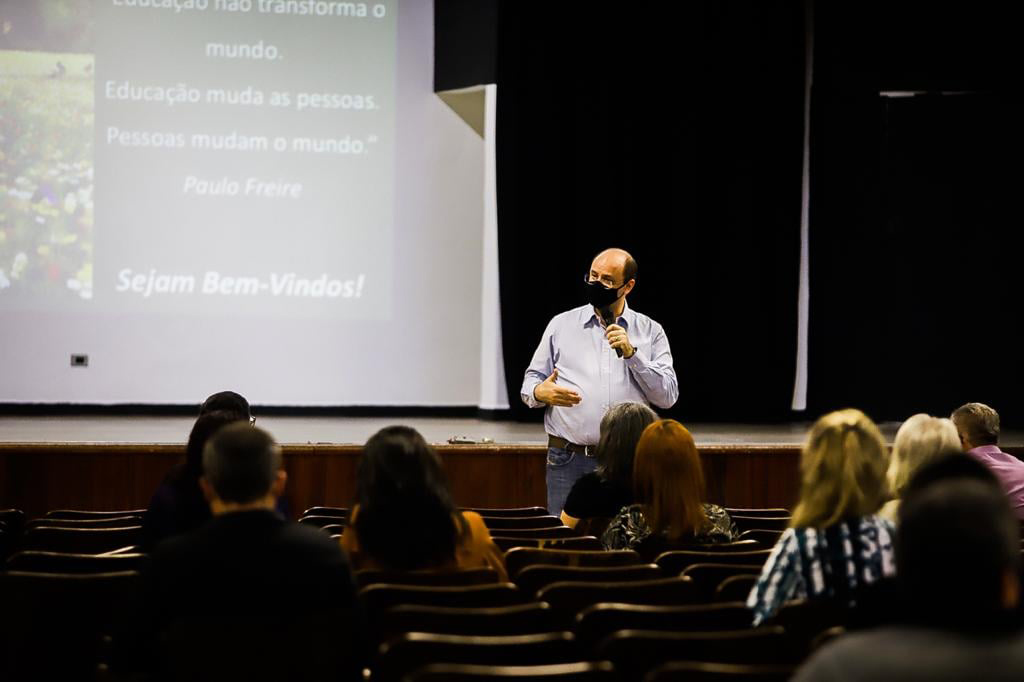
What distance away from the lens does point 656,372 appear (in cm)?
521

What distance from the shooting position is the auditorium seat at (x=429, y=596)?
2674mm

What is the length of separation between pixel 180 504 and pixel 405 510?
764 mm

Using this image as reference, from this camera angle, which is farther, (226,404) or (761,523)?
(761,523)

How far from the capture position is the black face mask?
5.20 meters

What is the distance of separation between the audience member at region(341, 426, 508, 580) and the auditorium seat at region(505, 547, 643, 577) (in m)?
0.35

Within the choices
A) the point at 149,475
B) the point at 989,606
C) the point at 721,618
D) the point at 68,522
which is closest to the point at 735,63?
the point at 149,475

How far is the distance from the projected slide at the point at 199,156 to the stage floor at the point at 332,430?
2.64 ft

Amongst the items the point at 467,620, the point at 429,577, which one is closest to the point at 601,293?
the point at 429,577

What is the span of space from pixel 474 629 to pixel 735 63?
7.32 meters

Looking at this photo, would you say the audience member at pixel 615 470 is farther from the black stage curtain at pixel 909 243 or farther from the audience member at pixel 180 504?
the black stage curtain at pixel 909 243

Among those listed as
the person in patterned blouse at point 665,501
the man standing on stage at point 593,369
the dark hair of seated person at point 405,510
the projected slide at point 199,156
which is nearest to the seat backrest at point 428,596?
the dark hair of seated person at point 405,510

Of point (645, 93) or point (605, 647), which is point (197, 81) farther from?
point (605, 647)

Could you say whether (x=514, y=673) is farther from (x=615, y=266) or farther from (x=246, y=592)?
(x=615, y=266)

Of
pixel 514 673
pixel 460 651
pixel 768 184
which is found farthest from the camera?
pixel 768 184
